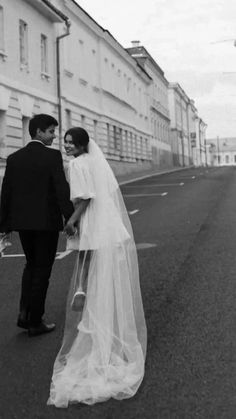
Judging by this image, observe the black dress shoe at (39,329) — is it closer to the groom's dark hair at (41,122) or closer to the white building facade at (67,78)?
the groom's dark hair at (41,122)

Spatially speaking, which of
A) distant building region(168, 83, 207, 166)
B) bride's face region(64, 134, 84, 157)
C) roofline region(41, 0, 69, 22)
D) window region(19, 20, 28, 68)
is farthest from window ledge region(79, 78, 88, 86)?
distant building region(168, 83, 207, 166)

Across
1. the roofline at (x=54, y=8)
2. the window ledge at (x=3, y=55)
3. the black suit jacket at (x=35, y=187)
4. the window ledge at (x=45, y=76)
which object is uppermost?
the roofline at (x=54, y=8)

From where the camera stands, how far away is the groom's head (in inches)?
192

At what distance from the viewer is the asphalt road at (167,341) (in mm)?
3477

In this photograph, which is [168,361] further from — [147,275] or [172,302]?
[147,275]

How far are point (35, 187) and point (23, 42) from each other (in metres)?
20.2

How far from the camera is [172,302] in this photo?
235 inches

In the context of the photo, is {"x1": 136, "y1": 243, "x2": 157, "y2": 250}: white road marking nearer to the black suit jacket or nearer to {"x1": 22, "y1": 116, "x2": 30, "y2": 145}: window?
the black suit jacket

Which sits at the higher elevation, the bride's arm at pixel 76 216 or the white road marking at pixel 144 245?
the bride's arm at pixel 76 216

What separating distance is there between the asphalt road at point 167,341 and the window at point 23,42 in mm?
15116

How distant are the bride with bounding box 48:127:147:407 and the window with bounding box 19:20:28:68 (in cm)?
1995

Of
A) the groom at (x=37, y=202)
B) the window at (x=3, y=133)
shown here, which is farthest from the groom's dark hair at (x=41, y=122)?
the window at (x=3, y=133)

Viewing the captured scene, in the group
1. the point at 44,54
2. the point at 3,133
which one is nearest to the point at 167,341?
the point at 3,133

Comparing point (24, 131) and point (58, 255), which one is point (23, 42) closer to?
point (24, 131)
